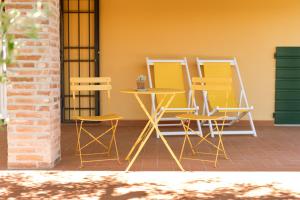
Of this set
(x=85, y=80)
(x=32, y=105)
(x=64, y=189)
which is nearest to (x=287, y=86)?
(x=85, y=80)

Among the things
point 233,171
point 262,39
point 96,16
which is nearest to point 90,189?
point 233,171

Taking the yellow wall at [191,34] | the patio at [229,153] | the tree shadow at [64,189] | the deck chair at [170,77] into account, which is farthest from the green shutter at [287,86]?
the tree shadow at [64,189]

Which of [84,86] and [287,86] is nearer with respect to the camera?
[84,86]

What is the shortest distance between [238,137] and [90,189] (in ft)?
11.6

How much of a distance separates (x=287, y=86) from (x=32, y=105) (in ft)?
16.6

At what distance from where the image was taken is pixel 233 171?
4742 millimetres

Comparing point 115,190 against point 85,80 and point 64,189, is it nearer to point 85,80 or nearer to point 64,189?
point 64,189

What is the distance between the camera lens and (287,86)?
8234 millimetres

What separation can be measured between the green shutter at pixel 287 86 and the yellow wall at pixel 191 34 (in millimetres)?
124

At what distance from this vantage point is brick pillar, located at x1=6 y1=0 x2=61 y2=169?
4.70 meters

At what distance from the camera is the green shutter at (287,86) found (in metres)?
8.18

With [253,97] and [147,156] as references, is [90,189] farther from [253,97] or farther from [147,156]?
[253,97]

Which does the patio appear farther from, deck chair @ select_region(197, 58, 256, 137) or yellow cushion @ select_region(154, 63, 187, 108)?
yellow cushion @ select_region(154, 63, 187, 108)

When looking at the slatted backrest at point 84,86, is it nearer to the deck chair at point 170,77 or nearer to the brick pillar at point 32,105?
the brick pillar at point 32,105
